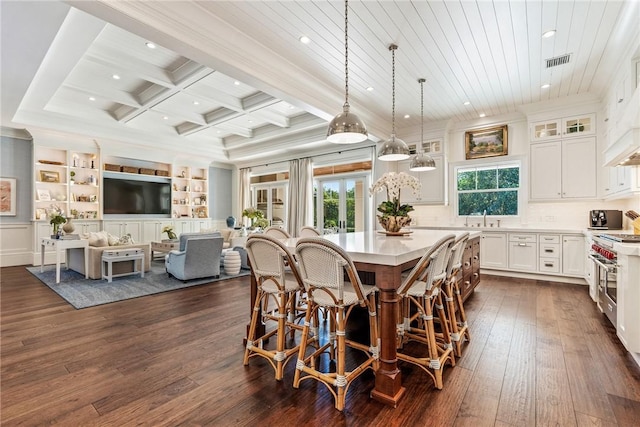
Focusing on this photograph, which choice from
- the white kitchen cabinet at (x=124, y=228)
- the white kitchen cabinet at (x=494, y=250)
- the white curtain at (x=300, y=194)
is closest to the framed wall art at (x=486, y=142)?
the white kitchen cabinet at (x=494, y=250)

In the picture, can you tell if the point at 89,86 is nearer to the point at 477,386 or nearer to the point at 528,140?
the point at 477,386

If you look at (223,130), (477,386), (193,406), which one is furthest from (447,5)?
(223,130)

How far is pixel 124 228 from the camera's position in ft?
25.3

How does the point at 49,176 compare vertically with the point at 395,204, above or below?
above

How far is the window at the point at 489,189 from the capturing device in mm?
5758

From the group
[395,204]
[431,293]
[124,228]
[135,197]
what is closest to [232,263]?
[395,204]

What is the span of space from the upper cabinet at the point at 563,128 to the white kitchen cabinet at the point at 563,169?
0.35 feet

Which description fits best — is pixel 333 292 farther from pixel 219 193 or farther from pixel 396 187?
pixel 219 193

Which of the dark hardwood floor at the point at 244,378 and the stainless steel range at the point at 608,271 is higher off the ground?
the stainless steel range at the point at 608,271

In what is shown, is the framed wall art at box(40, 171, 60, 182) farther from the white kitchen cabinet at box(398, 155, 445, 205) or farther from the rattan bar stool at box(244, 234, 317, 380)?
the white kitchen cabinet at box(398, 155, 445, 205)

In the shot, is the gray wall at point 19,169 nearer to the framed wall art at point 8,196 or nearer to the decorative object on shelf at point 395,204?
the framed wall art at point 8,196

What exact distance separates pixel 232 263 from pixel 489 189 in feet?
17.2

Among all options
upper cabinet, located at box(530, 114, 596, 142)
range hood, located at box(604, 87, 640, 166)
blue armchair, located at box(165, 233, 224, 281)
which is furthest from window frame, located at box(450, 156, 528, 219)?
blue armchair, located at box(165, 233, 224, 281)

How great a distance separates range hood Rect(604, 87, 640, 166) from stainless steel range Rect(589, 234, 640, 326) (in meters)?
0.77
